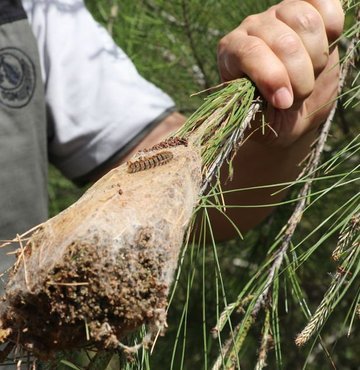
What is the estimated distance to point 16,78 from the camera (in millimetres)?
1441

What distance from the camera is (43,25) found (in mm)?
1496

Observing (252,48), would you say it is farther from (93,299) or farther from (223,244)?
(223,244)

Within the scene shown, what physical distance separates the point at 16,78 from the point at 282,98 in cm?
78

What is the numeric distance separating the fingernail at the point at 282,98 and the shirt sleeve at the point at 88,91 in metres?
A: 0.70

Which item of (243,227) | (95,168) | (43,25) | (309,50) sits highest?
(43,25)

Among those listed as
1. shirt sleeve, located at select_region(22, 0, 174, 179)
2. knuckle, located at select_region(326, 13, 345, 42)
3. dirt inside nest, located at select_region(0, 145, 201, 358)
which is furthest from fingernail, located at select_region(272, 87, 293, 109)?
shirt sleeve, located at select_region(22, 0, 174, 179)

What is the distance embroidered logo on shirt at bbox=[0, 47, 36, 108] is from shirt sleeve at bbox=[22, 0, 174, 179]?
0.18 feet

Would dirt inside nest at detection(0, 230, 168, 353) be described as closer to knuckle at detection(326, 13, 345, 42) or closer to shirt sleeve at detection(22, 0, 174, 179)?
knuckle at detection(326, 13, 345, 42)

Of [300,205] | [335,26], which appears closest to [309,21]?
[335,26]

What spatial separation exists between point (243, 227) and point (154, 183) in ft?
2.31

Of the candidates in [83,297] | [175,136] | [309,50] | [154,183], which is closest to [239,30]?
[309,50]

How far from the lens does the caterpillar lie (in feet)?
1.99

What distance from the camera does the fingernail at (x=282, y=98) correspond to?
2.52 feet

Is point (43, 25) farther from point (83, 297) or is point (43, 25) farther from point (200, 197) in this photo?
point (83, 297)
